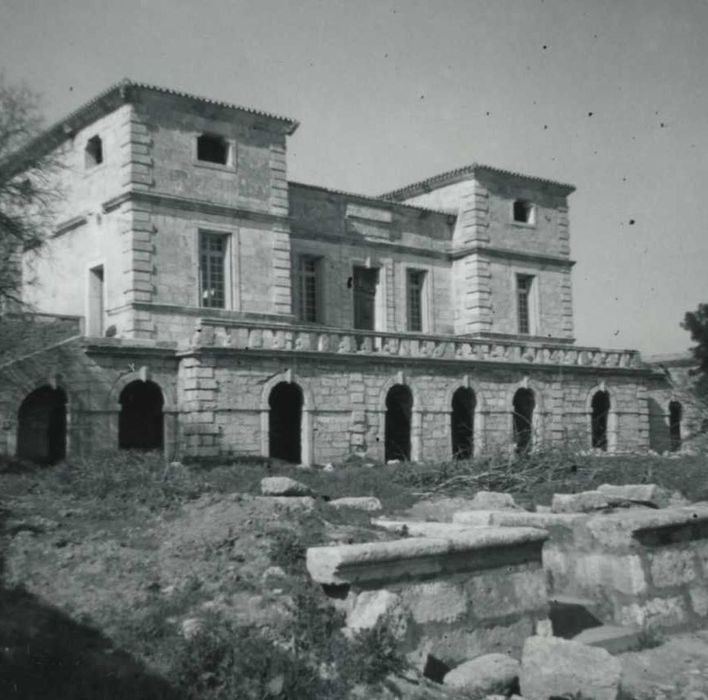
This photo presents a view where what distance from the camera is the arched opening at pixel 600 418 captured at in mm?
31250

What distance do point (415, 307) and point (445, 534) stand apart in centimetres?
2488

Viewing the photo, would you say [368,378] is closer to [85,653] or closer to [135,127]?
[135,127]

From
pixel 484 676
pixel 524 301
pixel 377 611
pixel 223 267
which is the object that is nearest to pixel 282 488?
pixel 377 611

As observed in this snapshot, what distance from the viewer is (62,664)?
21.8 feet

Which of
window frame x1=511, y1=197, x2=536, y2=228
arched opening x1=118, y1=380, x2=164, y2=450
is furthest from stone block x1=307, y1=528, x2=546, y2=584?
window frame x1=511, y1=197, x2=536, y2=228

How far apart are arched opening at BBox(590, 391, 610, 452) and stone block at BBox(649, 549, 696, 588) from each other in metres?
21.6

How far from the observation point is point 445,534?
27.8ft

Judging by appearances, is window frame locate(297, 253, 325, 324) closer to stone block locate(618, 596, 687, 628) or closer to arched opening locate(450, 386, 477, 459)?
arched opening locate(450, 386, 477, 459)

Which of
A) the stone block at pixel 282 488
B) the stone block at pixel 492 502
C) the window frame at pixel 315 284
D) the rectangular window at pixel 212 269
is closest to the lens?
the stone block at pixel 282 488

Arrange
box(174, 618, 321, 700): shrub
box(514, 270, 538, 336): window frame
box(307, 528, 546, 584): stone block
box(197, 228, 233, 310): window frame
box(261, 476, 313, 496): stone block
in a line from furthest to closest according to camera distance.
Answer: box(514, 270, 538, 336): window frame, box(197, 228, 233, 310): window frame, box(261, 476, 313, 496): stone block, box(307, 528, 546, 584): stone block, box(174, 618, 321, 700): shrub

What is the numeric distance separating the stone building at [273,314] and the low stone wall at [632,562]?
33.7 ft

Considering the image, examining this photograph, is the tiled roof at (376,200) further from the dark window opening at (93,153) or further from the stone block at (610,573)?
the stone block at (610,573)

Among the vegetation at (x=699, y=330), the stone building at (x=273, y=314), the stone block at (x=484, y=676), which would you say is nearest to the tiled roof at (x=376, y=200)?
the stone building at (x=273, y=314)

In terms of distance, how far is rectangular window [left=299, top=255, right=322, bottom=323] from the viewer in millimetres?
29781
